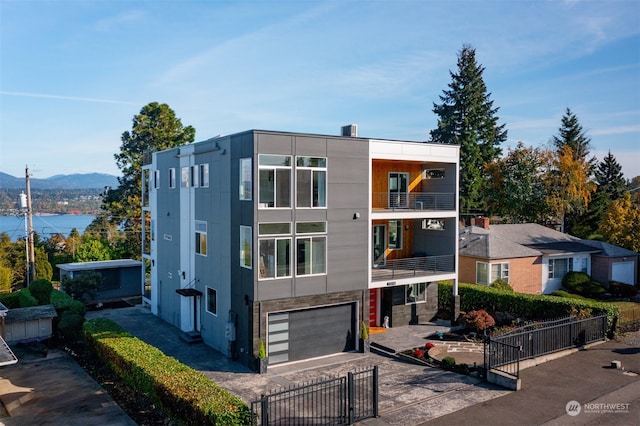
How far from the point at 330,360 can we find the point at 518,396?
7.24 meters

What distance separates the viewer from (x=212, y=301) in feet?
70.9

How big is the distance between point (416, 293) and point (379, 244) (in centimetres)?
309

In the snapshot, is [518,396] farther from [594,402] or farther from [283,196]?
[283,196]

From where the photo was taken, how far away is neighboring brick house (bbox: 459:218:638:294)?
29.2 metres

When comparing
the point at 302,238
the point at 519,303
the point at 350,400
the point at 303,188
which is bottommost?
the point at 350,400

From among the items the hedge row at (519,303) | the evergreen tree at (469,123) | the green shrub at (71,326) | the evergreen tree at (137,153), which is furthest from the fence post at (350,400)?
the evergreen tree at (469,123)

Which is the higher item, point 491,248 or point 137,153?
point 137,153

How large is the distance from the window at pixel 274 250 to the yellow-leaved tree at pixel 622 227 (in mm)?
29007

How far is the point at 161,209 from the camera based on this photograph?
2717cm

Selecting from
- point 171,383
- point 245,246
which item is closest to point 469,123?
point 245,246

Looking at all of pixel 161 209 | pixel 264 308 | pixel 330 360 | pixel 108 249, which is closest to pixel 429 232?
pixel 330 360

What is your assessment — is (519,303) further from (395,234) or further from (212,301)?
(212,301)

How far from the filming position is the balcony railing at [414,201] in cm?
2384

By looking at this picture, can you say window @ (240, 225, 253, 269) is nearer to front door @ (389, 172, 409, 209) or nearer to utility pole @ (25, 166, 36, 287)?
front door @ (389, 172, 409, 209)
